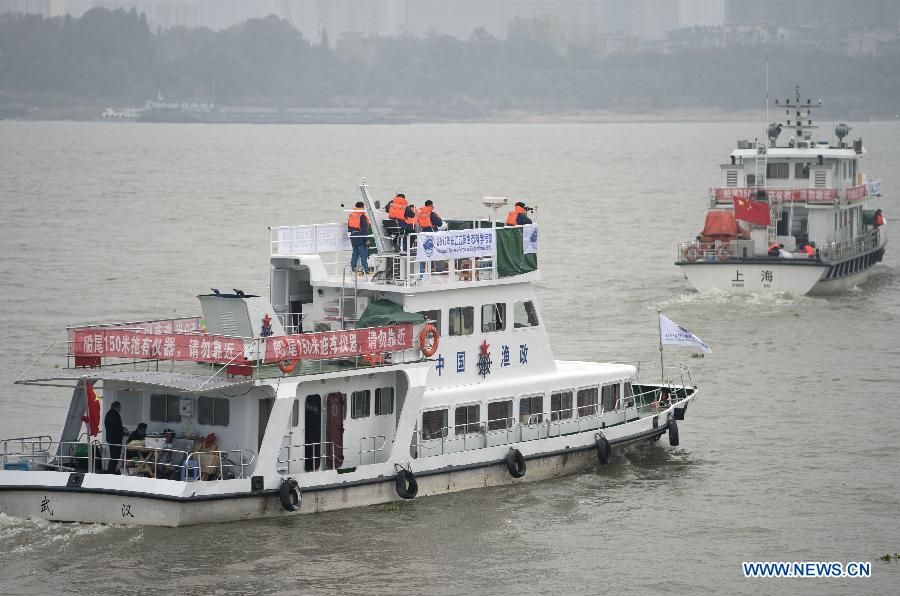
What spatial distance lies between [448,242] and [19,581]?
34.7 ft

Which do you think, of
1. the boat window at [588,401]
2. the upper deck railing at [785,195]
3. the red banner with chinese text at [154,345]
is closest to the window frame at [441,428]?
the boat window at [588,401]

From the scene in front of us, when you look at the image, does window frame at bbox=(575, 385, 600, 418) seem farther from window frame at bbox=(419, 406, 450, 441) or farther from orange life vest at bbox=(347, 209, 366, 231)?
orange life vest at bbox=(347, 209, 366, 231)

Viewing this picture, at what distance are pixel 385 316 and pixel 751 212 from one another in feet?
108

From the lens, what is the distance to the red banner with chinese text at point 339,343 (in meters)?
29.3

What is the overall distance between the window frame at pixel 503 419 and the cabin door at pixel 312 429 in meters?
4.02

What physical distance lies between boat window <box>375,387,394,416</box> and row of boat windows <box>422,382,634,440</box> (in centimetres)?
72

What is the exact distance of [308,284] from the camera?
33.3 m

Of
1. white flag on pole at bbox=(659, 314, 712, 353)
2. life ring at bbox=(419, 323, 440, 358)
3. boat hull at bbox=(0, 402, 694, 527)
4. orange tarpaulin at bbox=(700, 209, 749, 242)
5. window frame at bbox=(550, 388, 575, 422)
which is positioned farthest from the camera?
orange tarpaulin at bbox=(700, 209, 749, 242)

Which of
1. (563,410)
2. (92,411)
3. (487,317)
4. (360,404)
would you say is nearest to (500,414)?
(563,410)

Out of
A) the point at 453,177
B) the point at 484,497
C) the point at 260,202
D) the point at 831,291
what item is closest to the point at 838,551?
the point at 484,497

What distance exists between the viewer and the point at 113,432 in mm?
29812

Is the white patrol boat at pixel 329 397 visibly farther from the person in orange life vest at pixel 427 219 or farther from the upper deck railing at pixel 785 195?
the upper deck railing at pixel 785 195

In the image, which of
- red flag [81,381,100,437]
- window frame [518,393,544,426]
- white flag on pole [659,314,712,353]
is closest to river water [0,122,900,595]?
window frame [518,393,544,426]

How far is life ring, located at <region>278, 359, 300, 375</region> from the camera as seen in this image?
29.2 meters
